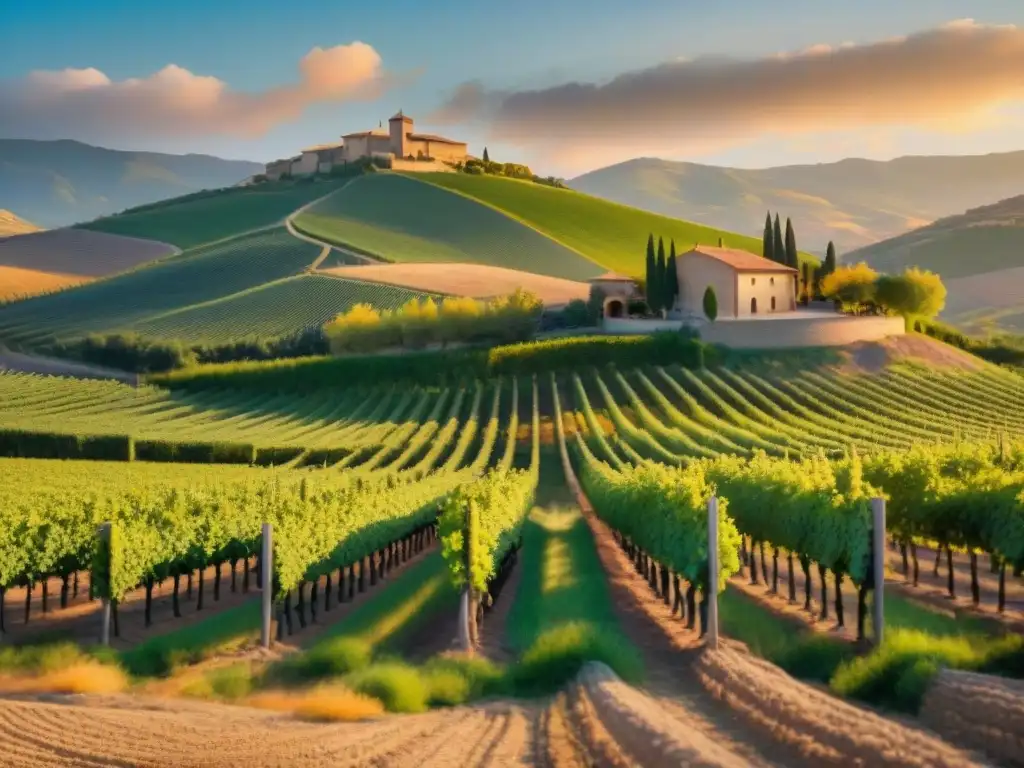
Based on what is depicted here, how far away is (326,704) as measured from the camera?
13508 millimetres

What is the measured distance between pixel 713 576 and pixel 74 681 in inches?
404

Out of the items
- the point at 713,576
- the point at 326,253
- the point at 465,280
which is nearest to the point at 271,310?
the point at 465,280

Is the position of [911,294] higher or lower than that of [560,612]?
higher

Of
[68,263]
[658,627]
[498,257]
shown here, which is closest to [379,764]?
[658,627]

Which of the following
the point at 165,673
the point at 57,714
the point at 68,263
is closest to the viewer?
the point at 57,714

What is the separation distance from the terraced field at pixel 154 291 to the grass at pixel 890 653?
82.6 metres

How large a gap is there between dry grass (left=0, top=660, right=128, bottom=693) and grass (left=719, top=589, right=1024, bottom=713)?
1012cm

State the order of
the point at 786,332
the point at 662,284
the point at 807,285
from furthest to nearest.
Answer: the point at 807,285, the point at 662,284, the point at 786,332

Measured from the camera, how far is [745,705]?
41.8 feet

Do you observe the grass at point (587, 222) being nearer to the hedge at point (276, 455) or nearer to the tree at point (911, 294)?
the tree at point (911, 294)

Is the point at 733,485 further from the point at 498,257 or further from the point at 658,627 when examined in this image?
the point at 498,257

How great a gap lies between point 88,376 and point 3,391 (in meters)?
18.1

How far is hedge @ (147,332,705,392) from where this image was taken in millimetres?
72438

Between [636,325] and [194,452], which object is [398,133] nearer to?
[636,325]
